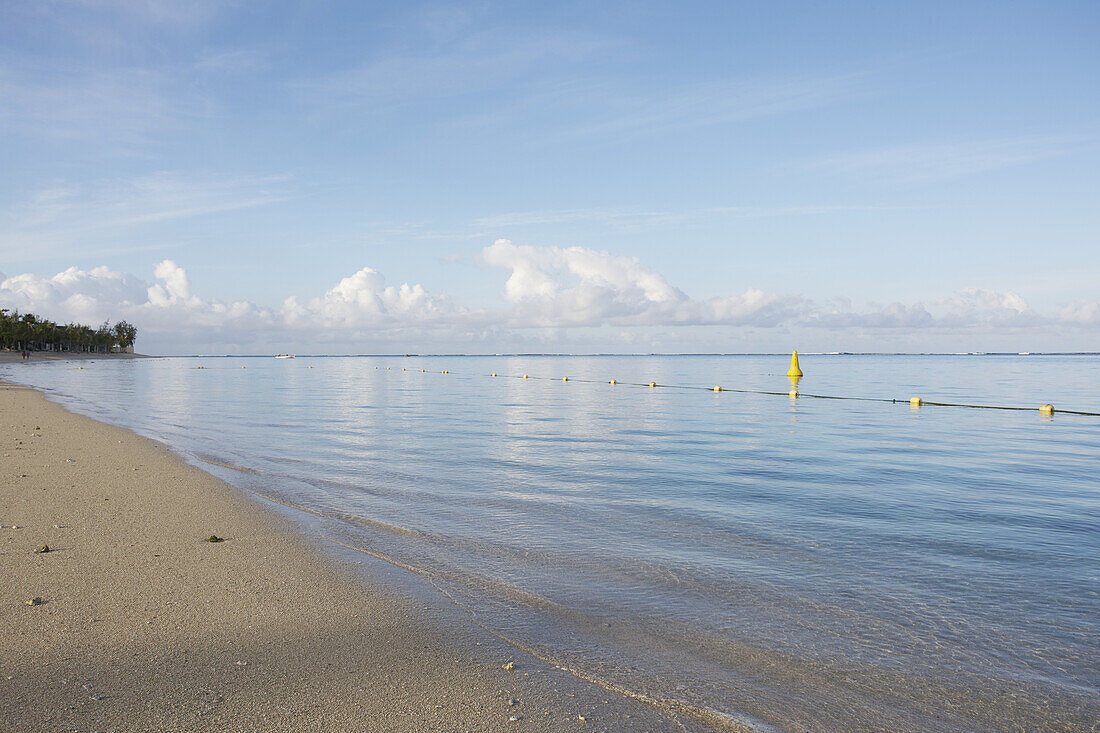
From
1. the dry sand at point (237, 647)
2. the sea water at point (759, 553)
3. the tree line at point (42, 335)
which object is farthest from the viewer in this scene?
the tree line at point (42, 335)

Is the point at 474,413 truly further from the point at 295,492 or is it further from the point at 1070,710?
the point at 1070,710

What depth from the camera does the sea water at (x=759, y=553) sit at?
4574 millimetres

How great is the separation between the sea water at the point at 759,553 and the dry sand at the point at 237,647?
1.65 ft

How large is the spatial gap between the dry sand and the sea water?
504 mm

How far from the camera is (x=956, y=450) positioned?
1712 centimetres

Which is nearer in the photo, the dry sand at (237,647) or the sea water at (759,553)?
the dry sand at (237,647)

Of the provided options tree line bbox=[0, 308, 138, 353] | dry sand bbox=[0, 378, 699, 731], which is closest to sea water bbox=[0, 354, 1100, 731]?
dry sand bbox=[0, 378, 699, 731]

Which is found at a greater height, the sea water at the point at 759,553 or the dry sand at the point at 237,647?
the dry sand at the point at 237,647

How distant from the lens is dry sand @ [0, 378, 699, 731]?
3.87 meters

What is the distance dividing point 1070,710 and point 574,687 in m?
3.01

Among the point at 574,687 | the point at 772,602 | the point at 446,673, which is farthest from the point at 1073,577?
the point at 446,673

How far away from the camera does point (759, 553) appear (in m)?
7.70

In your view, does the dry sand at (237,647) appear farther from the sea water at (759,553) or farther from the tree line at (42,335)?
the tree line at (42,335)

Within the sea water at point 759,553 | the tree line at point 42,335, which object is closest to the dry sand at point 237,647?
the sea water at point 759,553
